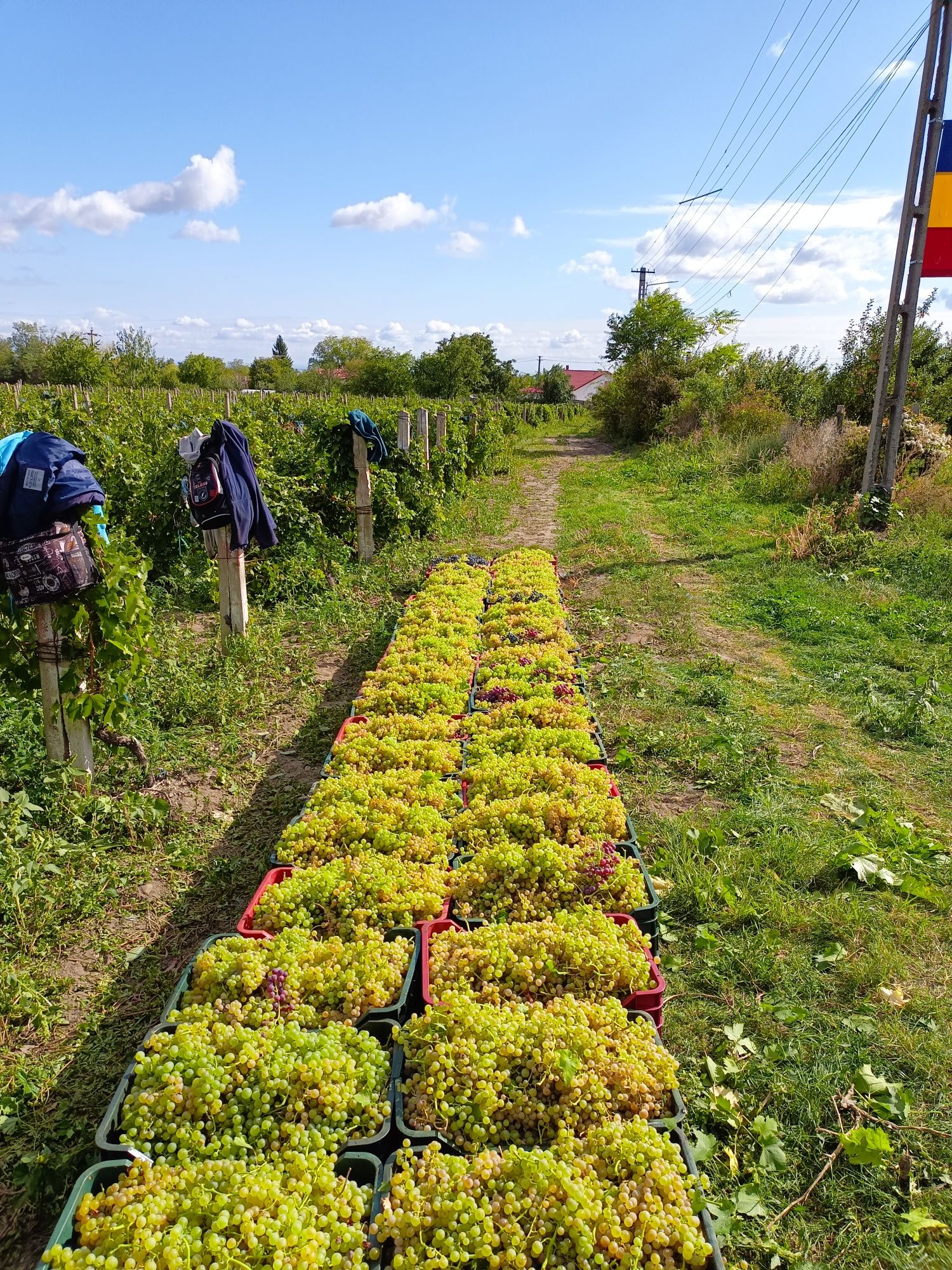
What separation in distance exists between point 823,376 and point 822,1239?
23.4 metres

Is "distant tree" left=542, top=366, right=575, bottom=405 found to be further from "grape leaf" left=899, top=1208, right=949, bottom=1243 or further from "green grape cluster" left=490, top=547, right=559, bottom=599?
"grape leaf" left=899, top=1208, right=949, bottom=1243

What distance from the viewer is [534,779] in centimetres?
383

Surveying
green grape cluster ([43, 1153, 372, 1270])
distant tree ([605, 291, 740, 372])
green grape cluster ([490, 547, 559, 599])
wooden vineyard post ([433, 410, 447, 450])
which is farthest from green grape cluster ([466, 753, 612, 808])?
distant tree ([605, 291, 740, 372])

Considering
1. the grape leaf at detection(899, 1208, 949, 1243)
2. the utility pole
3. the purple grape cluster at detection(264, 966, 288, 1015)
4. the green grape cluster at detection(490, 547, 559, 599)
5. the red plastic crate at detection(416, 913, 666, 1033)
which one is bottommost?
the grape leaf at detection(899, 1208, 949, 1243)

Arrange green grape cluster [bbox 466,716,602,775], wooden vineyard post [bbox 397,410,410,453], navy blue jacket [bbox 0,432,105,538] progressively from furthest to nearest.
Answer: wooden vineyard post [bbox 397,410,410,453]
green grape cluster [bbox 466,716,602,775]
navy blue jacket [bbox 0,432,105,538]

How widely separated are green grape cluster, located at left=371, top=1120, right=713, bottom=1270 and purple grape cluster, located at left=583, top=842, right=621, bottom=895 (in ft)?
3.78

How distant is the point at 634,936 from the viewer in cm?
284

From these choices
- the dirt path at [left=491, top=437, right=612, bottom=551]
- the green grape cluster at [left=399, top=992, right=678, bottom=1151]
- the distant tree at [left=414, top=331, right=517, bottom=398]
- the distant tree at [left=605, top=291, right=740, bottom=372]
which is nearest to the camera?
the green grape cluster at [left=399, top=992, right=678, bottom=1151]

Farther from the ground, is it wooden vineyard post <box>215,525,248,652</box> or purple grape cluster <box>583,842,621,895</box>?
wooden vineyard post <box>215,525,248,652</box>

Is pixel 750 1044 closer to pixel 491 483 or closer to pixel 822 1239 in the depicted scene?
pixel 822 1239

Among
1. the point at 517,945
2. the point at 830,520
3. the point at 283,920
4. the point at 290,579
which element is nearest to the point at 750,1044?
the point at 517,945

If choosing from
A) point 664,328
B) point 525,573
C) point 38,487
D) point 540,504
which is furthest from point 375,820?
point 664,328

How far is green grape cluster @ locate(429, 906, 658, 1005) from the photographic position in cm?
261

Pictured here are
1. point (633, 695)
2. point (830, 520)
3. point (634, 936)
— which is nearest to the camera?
point (634, 936)
